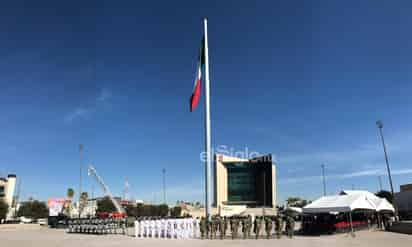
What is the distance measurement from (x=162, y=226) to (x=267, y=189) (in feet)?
323

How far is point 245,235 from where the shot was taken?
20.8 m

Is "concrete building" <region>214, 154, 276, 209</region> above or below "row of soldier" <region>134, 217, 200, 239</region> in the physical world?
above

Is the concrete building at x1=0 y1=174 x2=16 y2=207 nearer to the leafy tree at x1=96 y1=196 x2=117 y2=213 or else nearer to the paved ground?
the leafy tree at x1=96 y1=196 x2=117 y2=213

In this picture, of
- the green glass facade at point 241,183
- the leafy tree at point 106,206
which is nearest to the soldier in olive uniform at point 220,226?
the leafy tree at point 106,206

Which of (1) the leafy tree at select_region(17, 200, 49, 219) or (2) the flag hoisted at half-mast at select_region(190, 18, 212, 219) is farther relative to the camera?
(1) the leafy tree at select_region(17, 200, 49, 219)

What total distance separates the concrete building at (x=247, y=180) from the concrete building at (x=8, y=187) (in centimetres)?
6105

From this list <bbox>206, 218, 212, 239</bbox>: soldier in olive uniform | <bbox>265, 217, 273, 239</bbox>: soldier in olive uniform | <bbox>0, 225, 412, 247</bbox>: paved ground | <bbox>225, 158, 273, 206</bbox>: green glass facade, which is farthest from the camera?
<bbox>225, 158, 273, 206</bbox>: green glass facade

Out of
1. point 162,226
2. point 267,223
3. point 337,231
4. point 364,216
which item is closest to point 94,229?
point 162,226

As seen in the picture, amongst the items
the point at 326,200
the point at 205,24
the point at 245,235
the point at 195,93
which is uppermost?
the point at 205,24

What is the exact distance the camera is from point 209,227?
69.4ft

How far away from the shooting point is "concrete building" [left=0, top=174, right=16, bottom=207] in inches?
3174

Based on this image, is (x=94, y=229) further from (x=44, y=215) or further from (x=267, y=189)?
(x=267, y=189)

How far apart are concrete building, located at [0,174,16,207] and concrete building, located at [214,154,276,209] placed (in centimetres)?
6105

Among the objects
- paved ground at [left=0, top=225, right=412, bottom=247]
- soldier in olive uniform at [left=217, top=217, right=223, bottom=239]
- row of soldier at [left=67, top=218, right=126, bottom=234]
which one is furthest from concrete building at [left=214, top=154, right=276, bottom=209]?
paved ground at [left=0, top=225, right=412, bottom=247]
